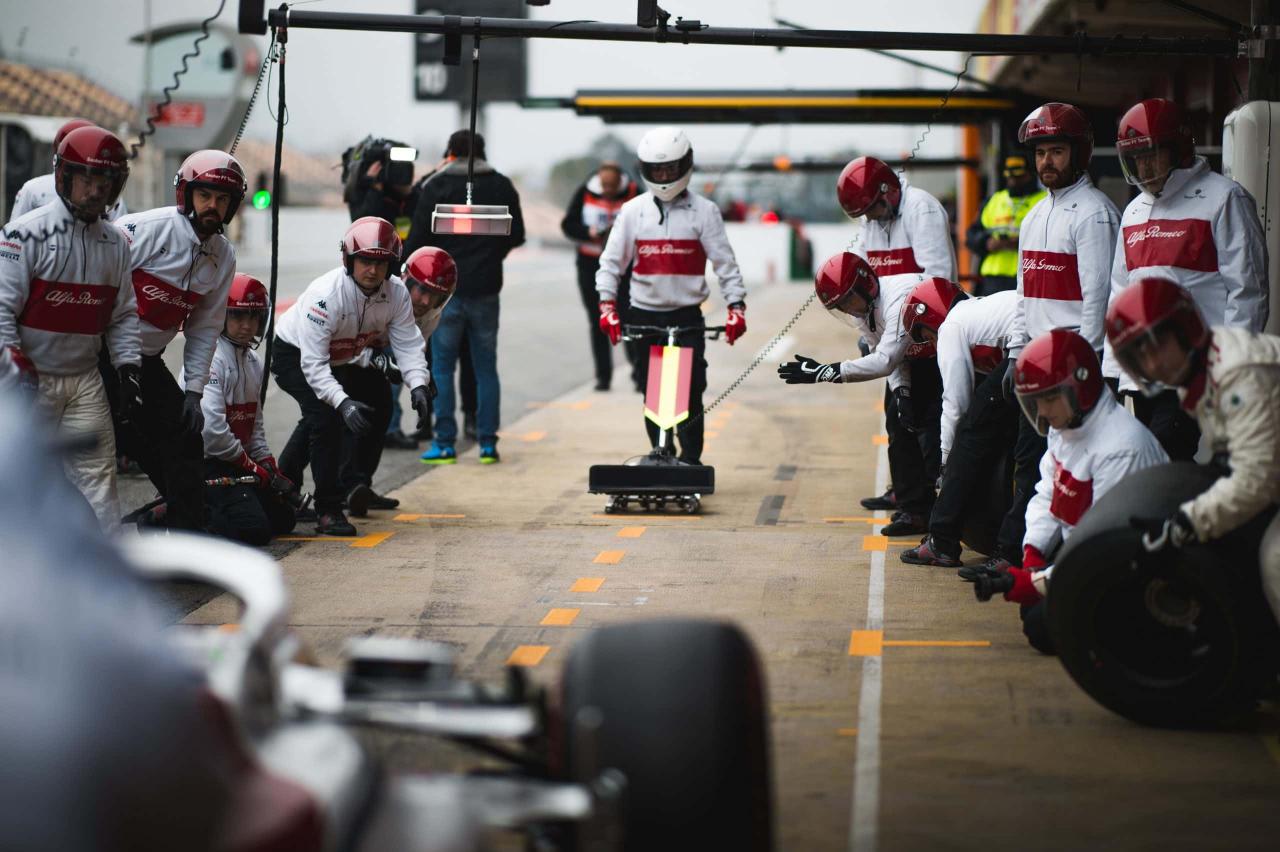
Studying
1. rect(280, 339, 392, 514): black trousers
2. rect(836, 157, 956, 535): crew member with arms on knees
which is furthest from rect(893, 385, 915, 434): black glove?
rect(280, 339, 392, 514): black trousers

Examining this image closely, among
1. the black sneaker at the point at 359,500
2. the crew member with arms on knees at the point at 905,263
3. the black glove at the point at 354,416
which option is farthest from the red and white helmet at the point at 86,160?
the crew member with arms on knees at the point at 905,263

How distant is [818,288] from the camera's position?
27.2 feet

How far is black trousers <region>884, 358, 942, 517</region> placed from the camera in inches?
330

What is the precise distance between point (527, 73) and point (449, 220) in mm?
19431

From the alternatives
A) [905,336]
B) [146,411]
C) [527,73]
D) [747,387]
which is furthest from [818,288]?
[527,73]

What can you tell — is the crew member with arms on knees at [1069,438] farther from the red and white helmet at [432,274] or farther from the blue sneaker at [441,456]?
the blue sneaker at [441,456]

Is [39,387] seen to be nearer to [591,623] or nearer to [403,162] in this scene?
[591,623]

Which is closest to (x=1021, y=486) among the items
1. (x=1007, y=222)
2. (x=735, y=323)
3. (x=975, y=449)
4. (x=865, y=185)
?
(x=975, y=449)

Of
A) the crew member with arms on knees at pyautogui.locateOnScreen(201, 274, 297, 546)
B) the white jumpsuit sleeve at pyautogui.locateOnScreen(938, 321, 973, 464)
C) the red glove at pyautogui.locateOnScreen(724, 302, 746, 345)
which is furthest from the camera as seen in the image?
the red glove at pyautogui.locateOnScreen(724, 302, 746, 345)

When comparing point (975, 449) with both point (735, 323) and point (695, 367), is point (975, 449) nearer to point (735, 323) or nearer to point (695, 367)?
point (735, 323)

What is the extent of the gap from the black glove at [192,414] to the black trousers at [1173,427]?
13.6 ft

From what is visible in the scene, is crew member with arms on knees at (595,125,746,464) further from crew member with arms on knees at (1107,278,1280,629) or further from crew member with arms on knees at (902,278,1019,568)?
crew member with arms on knees at (1107,278,1280,629)

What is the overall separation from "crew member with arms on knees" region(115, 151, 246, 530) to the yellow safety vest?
706 centimetres

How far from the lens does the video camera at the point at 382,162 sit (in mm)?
11125
